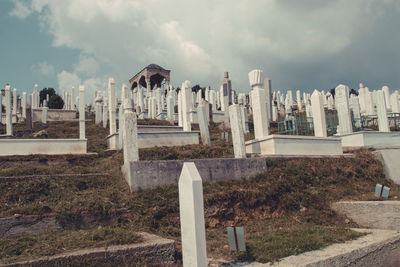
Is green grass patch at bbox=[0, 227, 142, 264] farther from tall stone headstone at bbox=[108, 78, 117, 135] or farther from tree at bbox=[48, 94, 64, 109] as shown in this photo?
tree at bbox=[48, 94, 64, 109]

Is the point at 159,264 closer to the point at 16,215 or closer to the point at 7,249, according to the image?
the point at 7,249

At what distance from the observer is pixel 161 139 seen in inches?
541

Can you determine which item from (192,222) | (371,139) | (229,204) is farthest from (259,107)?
(192,222)

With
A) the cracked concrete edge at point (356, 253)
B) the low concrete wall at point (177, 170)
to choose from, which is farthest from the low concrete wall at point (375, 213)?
the low concrete wall at point (177, 170)

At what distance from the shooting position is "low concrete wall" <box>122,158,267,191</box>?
7.65m

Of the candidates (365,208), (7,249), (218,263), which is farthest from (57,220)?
(365,208)

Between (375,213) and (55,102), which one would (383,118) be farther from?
(55,102)

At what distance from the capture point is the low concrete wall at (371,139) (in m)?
13.1

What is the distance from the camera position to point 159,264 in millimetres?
4621

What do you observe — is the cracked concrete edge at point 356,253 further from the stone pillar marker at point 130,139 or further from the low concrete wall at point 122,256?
the stone pillar marker at point 130,139

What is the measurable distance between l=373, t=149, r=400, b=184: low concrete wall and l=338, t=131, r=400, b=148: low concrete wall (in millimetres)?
1733

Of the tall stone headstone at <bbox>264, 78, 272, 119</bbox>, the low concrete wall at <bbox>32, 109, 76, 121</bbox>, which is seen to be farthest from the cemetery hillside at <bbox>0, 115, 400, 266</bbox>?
the low concrete wall at <bbox>32, 109, 76, 121</bbox>

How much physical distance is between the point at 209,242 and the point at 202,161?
2806 mm

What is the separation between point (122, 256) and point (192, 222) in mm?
1218
